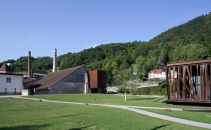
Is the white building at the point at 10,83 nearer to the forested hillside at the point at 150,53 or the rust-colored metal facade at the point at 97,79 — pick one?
the rust-colored metal facade at the point at 97,79

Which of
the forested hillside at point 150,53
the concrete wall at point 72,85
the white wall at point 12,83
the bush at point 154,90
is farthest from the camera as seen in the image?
the forested hillside at point 150,53

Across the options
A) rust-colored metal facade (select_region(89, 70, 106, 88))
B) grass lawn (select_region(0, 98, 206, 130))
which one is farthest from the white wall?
grass lawn (select_region(0, 98, 206, 130))

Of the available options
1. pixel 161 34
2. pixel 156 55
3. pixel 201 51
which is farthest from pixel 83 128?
pixel 161 34

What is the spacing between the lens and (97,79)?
66.3 m

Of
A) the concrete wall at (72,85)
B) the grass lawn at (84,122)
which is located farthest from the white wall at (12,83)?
the grass lawn at (84,122)

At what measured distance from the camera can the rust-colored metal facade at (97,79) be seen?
66375 millimetres

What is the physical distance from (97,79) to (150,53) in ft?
240

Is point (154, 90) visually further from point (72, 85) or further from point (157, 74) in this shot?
point (157, 74)

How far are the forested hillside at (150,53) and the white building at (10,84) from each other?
3606 centimetres

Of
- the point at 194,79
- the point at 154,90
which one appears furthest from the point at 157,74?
the point at 194,79

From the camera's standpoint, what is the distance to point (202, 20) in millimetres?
128875

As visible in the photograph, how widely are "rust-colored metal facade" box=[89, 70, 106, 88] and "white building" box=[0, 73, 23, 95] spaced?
2025 centimetres

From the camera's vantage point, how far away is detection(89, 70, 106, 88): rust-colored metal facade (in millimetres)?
66375

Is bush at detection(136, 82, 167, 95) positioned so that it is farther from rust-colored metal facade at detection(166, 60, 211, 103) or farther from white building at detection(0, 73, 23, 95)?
white building at detection(0, 73, 23, 95)
